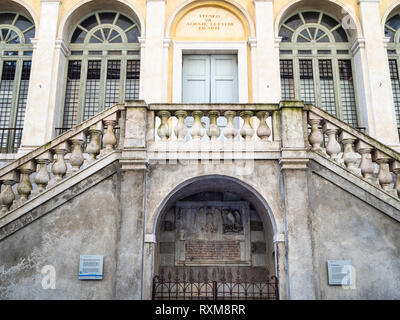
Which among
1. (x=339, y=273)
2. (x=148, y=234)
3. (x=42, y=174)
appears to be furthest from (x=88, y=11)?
(x=339, y=273)

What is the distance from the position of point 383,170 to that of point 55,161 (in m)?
5.69

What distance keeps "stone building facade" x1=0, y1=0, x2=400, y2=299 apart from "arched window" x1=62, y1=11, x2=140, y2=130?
0.06 meters

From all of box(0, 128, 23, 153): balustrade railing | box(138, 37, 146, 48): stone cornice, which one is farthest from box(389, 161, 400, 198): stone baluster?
box(0, 128, 23, 153): balustrade railing

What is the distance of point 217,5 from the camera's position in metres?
13.1

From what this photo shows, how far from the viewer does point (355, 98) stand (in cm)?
1273

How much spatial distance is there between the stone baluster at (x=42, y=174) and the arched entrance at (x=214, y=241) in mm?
2323

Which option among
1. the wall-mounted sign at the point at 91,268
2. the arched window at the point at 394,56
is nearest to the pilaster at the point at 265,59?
the arched window at the point at 394,56

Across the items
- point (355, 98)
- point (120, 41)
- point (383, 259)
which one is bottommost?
point (383, 259)

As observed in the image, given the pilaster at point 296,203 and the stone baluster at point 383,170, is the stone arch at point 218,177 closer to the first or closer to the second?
the pilaster at point 296,203

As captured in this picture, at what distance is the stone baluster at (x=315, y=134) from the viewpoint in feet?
25.6

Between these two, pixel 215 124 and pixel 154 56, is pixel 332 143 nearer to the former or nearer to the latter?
pixel 215 124

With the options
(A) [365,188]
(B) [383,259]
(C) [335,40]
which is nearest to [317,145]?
(A) [365,188]

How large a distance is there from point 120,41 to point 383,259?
958cm
